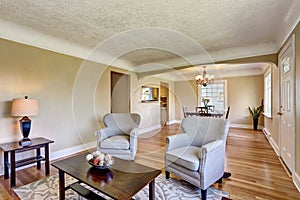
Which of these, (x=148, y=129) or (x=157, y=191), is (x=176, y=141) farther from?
(x=148, y=129)

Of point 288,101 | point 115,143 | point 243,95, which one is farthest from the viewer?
point 243,95

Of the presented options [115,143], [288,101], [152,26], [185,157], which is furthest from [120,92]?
[288,101]

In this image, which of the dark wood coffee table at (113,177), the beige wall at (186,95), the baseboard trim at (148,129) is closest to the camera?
the dark wood coffee table at (113,177)

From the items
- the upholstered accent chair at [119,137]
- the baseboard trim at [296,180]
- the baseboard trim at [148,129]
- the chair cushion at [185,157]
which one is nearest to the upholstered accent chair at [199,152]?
the chair cushion at [185,157]

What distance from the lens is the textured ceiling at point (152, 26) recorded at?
2.23 metres

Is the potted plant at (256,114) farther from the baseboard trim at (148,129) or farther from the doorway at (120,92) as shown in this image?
the doorway at (120,92)

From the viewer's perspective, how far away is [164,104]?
8.04 metres

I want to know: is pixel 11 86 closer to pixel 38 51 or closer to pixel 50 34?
pixel 38 51

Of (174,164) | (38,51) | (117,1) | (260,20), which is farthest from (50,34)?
(260,20)

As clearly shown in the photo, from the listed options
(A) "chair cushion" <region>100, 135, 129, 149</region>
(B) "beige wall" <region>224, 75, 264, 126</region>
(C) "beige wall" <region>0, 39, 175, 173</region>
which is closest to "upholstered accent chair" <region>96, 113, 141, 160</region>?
(A) "chair cushion" <region>100, 135, 129, 149</region>

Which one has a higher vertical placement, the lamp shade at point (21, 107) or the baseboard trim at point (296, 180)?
the lamp shade at point (21, 107)

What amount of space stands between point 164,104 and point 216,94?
2380 mm

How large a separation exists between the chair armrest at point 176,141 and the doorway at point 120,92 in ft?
10.0

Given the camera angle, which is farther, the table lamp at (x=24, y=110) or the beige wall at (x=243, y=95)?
the beige wall at (x=243, y=95)
